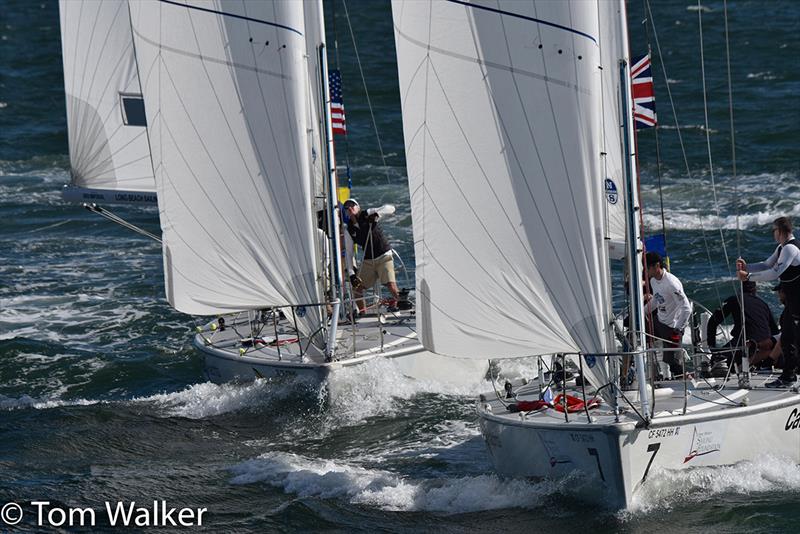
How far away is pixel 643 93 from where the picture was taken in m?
16.4

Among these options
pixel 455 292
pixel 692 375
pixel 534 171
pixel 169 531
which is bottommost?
pixel 169 531

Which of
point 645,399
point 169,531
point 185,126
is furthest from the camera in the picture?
point 185,126

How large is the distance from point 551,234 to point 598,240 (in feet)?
1.69

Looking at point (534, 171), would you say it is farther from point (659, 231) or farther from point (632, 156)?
point (659, 231)

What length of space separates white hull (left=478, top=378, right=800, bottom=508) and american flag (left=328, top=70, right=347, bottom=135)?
21.6 ft

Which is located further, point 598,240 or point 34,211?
point 34,211

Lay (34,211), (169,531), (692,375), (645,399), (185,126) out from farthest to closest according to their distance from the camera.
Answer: (34,211) → (185,126) → (692,375) → (169,531) → (645,399)

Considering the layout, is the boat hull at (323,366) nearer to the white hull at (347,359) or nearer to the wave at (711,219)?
the white hull at (347,359)

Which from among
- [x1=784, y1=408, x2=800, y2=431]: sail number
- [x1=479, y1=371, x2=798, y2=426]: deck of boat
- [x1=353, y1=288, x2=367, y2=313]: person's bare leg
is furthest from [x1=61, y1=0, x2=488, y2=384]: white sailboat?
[x1=784, y1=408, x2=800, y2=431]: sail number

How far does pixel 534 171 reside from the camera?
49.6ft

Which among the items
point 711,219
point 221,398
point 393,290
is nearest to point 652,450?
point 221,398

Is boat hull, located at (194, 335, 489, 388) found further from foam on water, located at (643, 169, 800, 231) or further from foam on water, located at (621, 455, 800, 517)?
foam on water, located at (643, 169, 800, 231)

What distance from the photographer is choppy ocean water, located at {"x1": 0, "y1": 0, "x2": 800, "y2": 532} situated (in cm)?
1597

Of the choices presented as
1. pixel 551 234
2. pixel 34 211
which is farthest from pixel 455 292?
pixel 34 211
